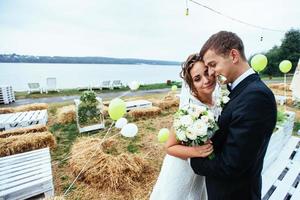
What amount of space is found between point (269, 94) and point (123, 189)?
340 cm

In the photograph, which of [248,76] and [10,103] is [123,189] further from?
[10,103]

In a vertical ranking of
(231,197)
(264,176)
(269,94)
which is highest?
(269,94)

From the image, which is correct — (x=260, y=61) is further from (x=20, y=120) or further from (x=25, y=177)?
(x=20, y=120)

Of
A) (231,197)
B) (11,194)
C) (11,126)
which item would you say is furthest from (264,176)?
(11,126)

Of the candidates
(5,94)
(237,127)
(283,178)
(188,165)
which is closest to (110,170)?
(188,165)

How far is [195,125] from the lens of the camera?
1250mm

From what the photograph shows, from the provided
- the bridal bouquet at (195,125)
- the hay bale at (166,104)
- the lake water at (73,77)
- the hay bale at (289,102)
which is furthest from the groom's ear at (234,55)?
the lake water at (73,77)

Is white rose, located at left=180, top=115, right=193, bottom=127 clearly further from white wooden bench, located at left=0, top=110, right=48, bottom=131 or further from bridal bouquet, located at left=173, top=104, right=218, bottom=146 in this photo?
white wooden bench, located at left=0, top=110, right=48, bottom=131

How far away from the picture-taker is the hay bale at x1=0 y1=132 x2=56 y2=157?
4805 mm

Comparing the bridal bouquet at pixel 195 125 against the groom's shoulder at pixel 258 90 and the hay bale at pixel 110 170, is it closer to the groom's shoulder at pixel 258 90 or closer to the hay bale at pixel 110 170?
the groom's shoulder at pixel 258 90

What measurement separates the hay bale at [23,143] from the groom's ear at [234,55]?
18.1 ft

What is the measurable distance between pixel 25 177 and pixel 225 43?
3480 mm

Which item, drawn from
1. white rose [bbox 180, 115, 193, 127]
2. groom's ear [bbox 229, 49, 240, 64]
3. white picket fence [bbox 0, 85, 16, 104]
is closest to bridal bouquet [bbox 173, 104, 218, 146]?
white rose [bbox 180, 115, 193, 127]

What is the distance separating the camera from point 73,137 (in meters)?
6.30
